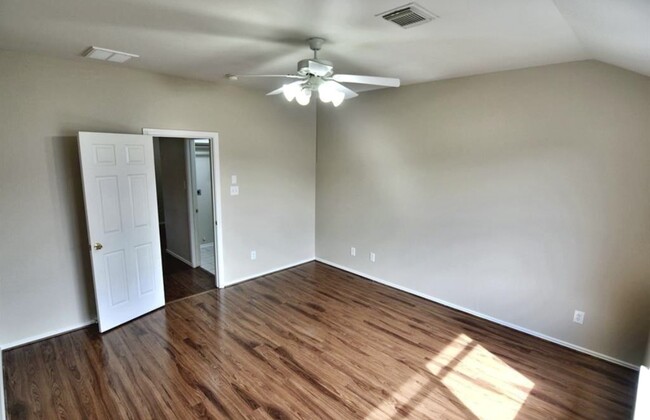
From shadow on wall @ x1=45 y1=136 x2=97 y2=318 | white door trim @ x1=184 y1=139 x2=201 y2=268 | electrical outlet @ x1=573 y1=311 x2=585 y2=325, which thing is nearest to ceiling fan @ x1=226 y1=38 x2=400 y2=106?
shadow on wall @ x1=45 y1=136 x2=97 y2=318

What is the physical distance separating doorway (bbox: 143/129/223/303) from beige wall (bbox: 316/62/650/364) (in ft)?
6.93

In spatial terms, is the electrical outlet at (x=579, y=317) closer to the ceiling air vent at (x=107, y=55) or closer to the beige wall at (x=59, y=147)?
the beige wall at (x=59, y=147)

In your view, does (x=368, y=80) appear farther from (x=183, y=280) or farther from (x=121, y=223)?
(x=183, y=280)

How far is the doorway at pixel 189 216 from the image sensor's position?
4352mm

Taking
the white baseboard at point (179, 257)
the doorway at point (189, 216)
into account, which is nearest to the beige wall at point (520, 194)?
the doorway at point (189, 216)

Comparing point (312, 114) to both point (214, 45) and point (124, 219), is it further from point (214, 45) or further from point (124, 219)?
point (124, 219)

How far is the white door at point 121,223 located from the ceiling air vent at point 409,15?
9.13 feet

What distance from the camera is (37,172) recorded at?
2.98 meters

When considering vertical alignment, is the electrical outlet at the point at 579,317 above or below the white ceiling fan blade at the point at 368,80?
below

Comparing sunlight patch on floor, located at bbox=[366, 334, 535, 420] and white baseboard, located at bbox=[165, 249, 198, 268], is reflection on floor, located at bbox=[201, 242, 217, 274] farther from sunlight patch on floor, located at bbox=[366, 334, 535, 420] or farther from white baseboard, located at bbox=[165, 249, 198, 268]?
sunlight patch on floor, located at bbox=[366, 334, 535, 420]

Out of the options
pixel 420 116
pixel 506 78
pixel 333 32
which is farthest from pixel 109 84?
pixel 506 78

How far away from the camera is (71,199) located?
3.20 m

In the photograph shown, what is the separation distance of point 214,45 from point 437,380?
3.26 m

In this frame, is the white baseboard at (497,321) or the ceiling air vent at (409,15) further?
the white baseboard at (497,321)
